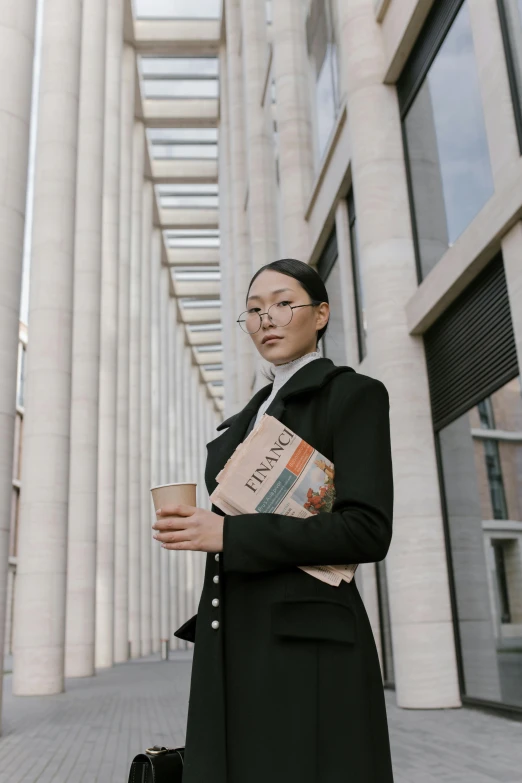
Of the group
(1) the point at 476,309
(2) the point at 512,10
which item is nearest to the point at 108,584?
(1) the point at 476,309

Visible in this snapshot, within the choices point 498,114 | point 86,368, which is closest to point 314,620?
point 498,114

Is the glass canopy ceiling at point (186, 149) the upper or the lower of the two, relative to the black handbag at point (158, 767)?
upper

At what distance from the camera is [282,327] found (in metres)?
2.07

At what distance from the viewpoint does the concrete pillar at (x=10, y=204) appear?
957 centimetres

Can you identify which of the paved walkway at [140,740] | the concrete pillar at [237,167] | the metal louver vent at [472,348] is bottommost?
the paved walkway at [140,740]

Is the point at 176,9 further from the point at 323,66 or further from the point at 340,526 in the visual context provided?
the point at 340,526

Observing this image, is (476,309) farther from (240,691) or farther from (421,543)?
(240,691)

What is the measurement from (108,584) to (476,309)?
1892cm

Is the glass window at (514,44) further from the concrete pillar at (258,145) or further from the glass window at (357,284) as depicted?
the concrete pillar at (258,145)

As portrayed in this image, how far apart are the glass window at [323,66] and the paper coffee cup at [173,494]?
14.7 meters

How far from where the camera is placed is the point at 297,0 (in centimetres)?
1916

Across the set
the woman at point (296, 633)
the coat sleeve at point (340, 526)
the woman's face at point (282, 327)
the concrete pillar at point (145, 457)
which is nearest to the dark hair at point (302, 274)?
the woman's face at point (282, 327)

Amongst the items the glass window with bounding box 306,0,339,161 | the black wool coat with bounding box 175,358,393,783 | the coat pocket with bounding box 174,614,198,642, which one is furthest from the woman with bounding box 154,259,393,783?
the glass window with bounding box 306,0,339,161

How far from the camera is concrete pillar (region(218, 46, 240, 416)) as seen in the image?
109ft
